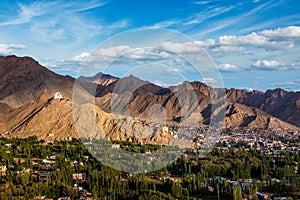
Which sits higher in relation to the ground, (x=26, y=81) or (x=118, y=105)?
(x=26, y=81)

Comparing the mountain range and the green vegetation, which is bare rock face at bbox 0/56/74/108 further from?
the green vegetation

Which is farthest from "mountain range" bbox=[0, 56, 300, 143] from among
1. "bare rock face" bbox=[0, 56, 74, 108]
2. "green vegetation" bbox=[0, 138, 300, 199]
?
"green vegetation" bbox=[0, 138, 300, 199]

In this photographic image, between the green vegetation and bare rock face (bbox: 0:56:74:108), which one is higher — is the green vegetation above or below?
below

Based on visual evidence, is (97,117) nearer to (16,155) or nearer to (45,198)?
(16,155)

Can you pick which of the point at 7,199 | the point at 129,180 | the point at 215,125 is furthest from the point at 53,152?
the point at 215,125

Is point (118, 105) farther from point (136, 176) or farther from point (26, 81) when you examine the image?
point (26, 81)

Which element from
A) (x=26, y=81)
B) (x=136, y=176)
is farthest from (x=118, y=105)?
(x=26, y=81)

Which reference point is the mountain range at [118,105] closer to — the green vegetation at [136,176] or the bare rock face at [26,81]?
the bare rock face at [26,81]
